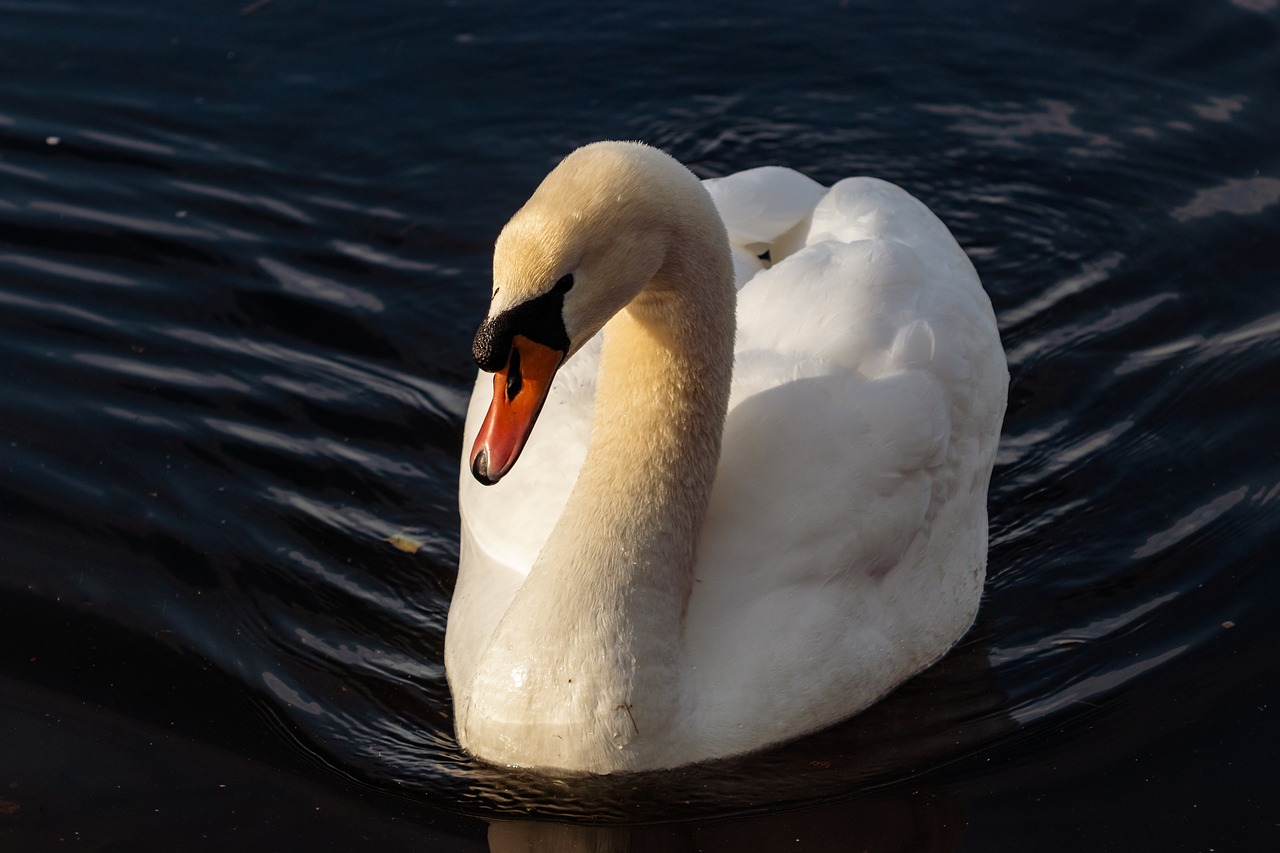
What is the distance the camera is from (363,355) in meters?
8.24

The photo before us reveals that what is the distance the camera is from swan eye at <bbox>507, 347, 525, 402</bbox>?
489cm

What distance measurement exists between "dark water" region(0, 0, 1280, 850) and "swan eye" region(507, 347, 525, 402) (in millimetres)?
1411

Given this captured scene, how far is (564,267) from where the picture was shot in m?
4.79

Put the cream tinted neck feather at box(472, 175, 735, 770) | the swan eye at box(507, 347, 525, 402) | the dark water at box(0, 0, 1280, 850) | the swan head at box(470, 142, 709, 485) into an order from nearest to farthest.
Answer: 1. the swan head at box(470, 142, 709, 485)
2. the swan eye at box(507, 347, 525, 402)
3. the cream tinted neck feather at box(472, 175, 735, 770)
4. the dark water at box(0, 0, 1280, 850)

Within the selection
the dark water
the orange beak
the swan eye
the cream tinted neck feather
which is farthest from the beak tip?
the dark water

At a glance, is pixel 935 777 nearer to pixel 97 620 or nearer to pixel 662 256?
pixel 662 256

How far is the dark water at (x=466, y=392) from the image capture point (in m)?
5.70

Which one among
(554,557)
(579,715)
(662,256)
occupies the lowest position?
(579,715)

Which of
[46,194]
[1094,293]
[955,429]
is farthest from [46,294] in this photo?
[1094,293]

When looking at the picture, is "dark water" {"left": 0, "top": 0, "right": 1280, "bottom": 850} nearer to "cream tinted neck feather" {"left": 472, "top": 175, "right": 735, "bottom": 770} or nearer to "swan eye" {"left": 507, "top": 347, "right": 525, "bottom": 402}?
"cream tinted neck feather" {"left": 472, "top": 175, "right": 735, "bottom": 770}

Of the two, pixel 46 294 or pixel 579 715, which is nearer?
pixel 579 715

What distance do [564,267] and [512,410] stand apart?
467 mm

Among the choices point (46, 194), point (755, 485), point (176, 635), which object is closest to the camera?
point (755, 485)

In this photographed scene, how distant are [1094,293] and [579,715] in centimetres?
437
